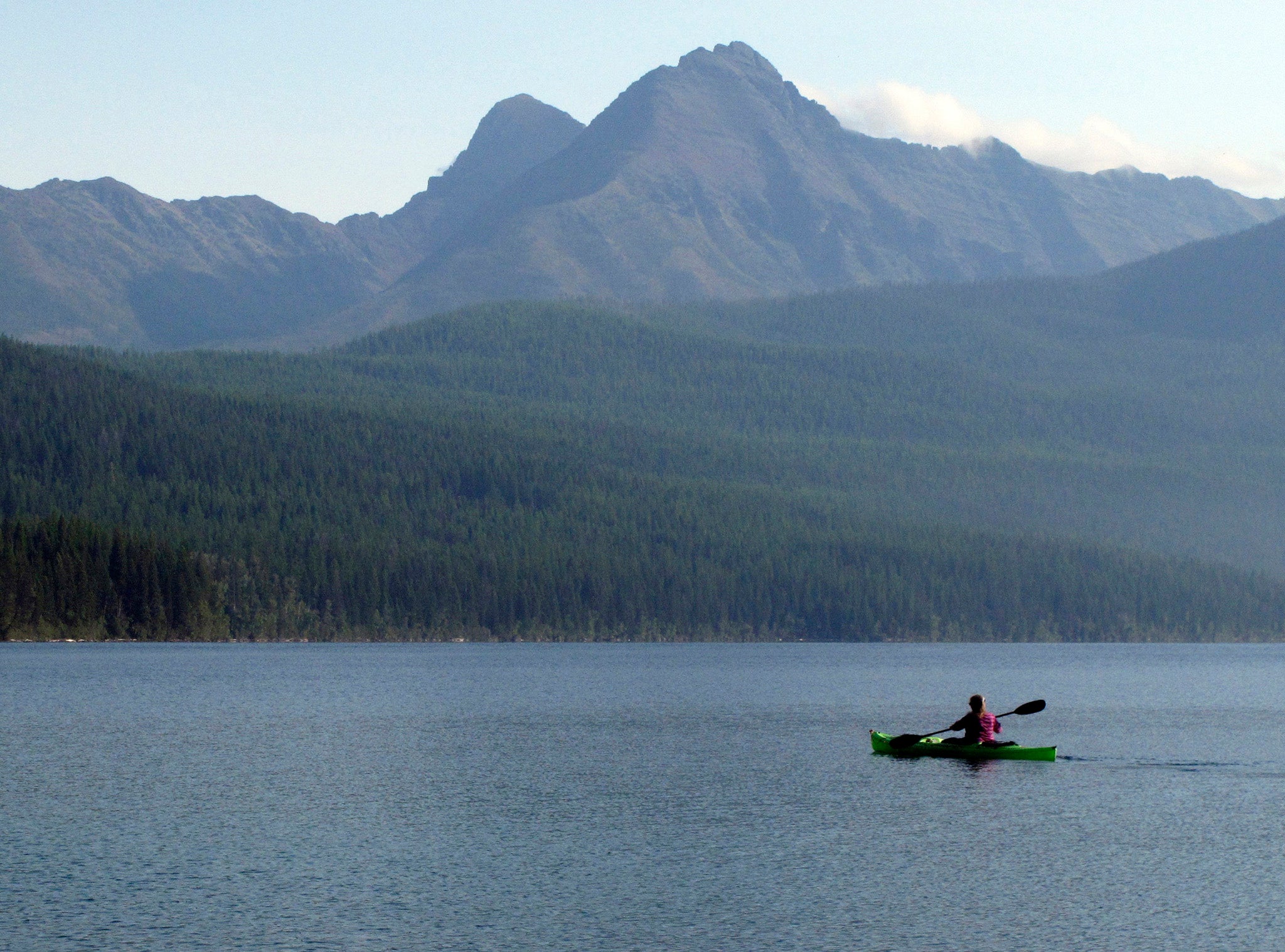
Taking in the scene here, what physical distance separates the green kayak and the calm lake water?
72 cm

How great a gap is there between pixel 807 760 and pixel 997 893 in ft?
111

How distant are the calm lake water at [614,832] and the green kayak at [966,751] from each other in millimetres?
719

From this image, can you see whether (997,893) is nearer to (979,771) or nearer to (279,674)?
(979,771)

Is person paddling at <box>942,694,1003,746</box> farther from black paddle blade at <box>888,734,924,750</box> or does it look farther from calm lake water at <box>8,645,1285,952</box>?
calm lake water at <box>8,645,1285,952</box>

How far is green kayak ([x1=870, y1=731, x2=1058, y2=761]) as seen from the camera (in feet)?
274

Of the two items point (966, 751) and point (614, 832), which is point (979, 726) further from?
point (614, 832)

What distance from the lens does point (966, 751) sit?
84750mm

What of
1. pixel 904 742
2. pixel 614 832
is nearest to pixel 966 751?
pixel 904 742

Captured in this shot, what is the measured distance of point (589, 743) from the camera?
92875 millimetres

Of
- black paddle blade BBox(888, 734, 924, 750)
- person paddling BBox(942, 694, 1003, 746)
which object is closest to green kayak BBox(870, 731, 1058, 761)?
black paddle blade BBox(888, 734, 924, 750)

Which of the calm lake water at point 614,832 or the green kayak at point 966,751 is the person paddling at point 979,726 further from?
the calm lake water at point 614,832

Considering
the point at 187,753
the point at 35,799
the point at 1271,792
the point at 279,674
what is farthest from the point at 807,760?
the point at 279,674

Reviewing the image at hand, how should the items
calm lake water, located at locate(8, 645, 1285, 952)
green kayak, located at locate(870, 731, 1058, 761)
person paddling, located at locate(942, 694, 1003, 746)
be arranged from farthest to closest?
person paddling, located at locate(942, 694, 1003, 746), green kayak, located at locate(870, 731, 1058, 761), calm lake water, located at locate(8, 645, 1285, 952)

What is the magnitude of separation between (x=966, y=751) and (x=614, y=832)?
28.1 metres
